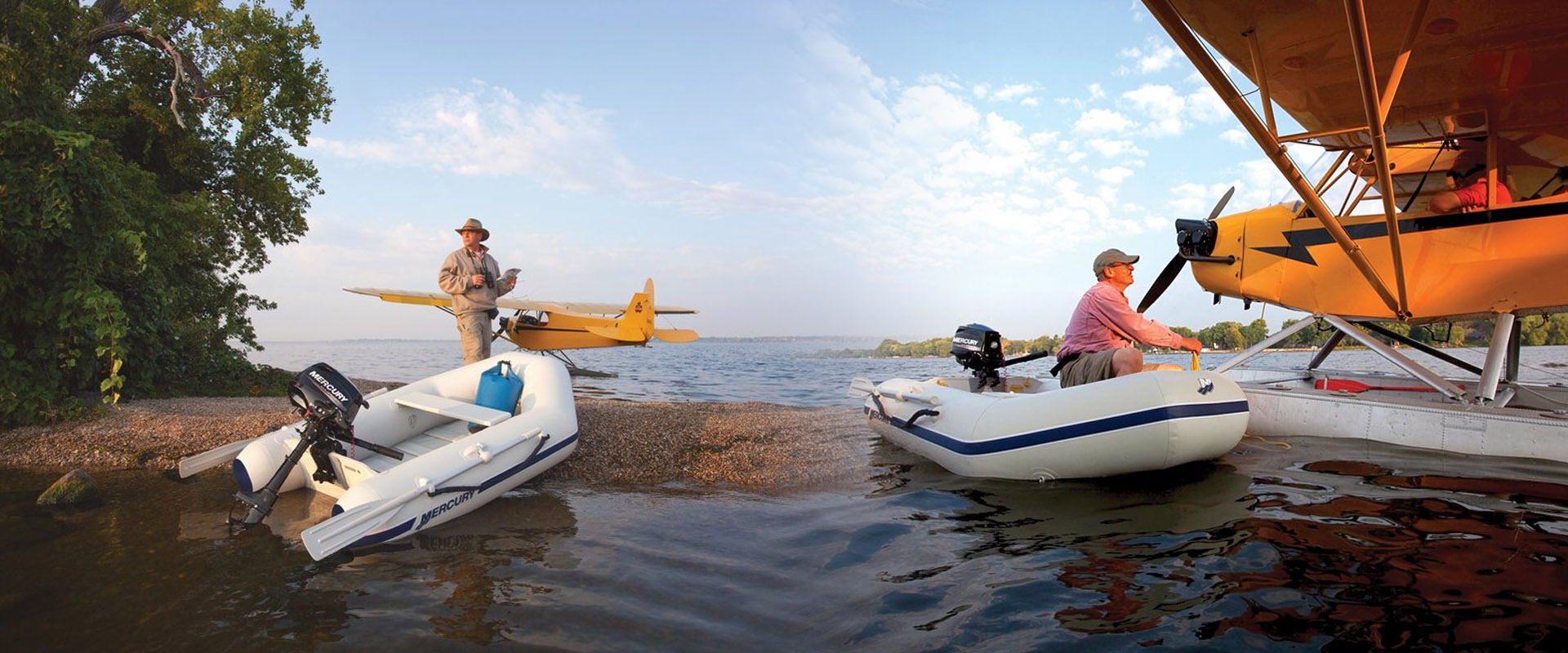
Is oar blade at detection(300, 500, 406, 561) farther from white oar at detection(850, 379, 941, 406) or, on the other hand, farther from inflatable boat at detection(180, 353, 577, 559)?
white oar at detection(850, 379, 941, 406)

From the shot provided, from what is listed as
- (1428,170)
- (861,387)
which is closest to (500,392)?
(861,387)

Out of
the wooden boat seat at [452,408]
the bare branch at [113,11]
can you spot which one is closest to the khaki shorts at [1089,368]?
the wooden boat seat at [452,408]

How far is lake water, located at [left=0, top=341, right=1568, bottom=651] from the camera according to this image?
2.50 meters

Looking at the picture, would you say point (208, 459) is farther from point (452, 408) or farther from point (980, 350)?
point (980, 350)

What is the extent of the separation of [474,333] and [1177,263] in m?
7.71

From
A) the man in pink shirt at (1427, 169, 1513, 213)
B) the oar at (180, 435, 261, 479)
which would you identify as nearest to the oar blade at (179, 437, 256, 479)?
the oar at (180, 435, 261, 479)

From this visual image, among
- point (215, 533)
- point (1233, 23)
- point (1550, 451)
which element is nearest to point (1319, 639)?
point (1233, 23)

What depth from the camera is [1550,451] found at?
4.85m

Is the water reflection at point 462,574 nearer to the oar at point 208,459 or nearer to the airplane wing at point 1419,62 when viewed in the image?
the oar at point 208,459

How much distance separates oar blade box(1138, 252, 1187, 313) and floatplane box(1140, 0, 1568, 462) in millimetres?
18

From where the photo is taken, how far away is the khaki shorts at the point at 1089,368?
5.15 m

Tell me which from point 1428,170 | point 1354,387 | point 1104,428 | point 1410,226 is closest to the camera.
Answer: point 1104,428

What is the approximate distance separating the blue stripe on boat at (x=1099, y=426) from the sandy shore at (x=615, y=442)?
1.21 metres

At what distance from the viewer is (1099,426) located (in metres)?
4.42
